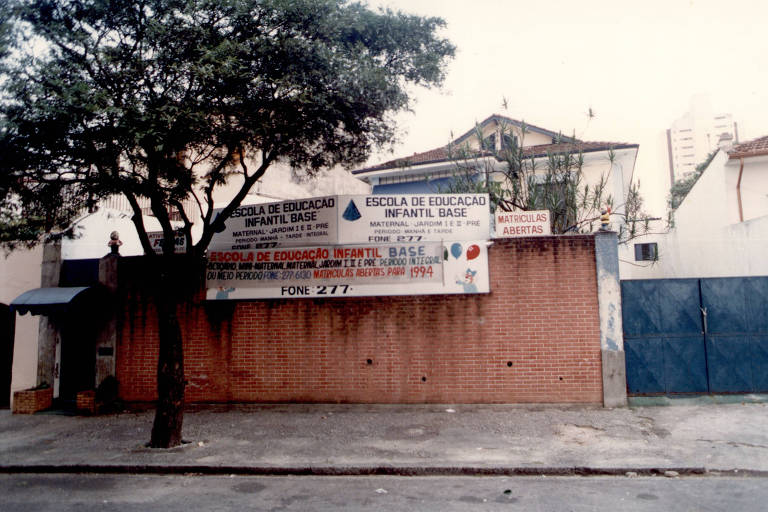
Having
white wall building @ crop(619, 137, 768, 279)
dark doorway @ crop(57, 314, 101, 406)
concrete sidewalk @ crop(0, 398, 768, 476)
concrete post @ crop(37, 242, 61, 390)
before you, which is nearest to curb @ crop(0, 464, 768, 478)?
concrete sidewalk @ crop(0, 398, 768, 476)

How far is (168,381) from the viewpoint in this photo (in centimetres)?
827

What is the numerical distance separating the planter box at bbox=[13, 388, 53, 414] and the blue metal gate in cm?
1233

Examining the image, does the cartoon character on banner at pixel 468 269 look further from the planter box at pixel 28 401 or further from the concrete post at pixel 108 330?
the planter box at pixel 28 401

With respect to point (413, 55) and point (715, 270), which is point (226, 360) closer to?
point (413, 55)

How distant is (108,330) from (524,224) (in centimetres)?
927

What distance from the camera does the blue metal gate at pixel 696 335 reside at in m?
10.1

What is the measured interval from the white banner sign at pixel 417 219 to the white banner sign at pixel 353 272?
21 centimetres

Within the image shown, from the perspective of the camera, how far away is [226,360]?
36.6ft

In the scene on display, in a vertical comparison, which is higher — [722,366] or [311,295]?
[311,295]

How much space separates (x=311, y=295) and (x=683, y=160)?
109m

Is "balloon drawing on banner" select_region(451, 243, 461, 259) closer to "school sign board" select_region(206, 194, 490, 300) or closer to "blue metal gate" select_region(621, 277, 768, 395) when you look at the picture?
"school sign board" select_region(206, 194, 490, 300)

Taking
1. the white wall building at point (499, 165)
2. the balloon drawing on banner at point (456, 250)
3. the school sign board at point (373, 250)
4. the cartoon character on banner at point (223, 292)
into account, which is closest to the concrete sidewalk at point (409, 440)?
the cartoon character on banner at point (223, 292)

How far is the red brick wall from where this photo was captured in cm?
1020

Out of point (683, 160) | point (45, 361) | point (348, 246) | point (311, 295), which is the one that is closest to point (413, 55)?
point (348, 246)
